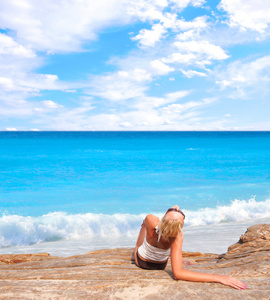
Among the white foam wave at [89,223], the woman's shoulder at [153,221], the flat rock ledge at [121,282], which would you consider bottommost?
the white foam wave at [89,223]

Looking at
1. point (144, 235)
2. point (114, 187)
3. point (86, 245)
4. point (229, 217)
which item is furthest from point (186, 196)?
point (144, 235)

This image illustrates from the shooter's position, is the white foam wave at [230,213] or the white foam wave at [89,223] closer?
the white foam wave at [89,223]

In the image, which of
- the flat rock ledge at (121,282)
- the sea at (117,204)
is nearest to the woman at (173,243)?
the flat rock ledge at (121,282)

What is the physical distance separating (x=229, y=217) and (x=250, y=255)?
1040cm

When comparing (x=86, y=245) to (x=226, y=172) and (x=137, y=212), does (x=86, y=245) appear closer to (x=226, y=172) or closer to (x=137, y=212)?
(x=137, y=212)

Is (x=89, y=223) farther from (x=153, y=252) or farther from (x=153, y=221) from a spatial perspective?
(x=153, y=221)

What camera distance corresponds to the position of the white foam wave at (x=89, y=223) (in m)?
13.2

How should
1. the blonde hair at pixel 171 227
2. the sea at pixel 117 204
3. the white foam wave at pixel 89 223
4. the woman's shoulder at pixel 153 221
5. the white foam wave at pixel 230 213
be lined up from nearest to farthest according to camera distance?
the blonde hair at pixel 171 227, the woman's shoulder at pixel 153 221, the sea at pixel 117 204, the white foam wave at pixel 89 223, the white foam wave at pixel 230 213

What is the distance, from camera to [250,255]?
19.2ft

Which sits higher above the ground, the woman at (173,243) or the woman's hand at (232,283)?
the woman at (173,243)

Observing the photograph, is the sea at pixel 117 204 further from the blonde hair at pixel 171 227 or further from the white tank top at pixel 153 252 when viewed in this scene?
the blonde hair at pixel 171 227

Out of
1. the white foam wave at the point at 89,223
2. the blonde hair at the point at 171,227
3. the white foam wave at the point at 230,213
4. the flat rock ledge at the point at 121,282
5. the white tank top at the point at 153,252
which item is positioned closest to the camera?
the flat rock ledge at the point at 121,282

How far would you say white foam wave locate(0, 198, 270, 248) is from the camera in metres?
13.2

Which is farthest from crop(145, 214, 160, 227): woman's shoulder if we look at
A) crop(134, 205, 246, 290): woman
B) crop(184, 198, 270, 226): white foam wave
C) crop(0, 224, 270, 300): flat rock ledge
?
crop(184, 198, 270, 226): white foam wave
